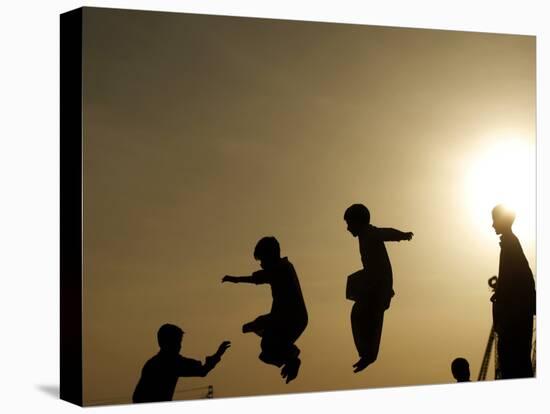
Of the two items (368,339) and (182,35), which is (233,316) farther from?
(182,35)

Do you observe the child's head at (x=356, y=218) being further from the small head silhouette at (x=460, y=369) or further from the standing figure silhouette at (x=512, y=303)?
the small head silhouette at (x=460, y=369)

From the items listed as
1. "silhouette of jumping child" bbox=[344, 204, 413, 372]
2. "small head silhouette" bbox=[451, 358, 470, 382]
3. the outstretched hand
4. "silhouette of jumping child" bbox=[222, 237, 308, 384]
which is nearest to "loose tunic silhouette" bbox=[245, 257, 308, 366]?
"silhouette of jumping child" bbox=[222, 237, 308, 384]

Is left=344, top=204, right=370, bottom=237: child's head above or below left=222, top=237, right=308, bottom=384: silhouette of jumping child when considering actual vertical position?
above

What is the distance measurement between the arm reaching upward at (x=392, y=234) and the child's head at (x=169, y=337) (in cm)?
175

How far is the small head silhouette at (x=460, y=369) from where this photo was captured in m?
10.3

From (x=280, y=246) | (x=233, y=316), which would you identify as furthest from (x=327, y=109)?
(x=233, y=316)

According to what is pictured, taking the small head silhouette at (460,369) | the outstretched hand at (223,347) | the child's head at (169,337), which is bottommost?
the small head silhouette at (460,369)

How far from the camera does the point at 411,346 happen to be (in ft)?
33.2

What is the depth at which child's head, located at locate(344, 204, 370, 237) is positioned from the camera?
32.4ft

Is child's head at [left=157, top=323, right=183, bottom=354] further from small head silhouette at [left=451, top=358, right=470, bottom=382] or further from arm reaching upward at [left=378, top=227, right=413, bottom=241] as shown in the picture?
small head silhouette at [left=451, top=358, right=470, bottom=382]

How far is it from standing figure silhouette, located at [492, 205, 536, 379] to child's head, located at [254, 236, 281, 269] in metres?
1.89

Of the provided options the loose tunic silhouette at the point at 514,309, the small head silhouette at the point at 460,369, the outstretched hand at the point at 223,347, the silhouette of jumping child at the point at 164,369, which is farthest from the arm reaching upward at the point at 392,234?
the silhouette of jumping child at the point at 164,369

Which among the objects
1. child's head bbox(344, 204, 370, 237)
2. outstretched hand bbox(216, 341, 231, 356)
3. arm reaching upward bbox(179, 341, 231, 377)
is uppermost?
child's head bbox(344, 204, 370, 237)

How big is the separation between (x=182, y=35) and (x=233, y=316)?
199cm
